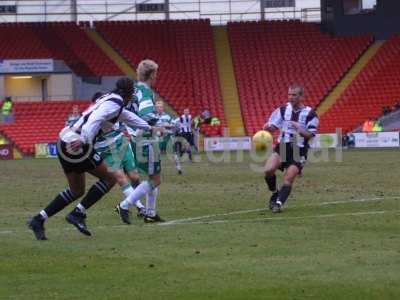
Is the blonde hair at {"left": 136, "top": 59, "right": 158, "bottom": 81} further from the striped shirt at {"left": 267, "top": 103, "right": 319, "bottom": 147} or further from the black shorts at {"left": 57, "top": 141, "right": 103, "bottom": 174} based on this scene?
the striped shirt at {"left": 267, "top": 103, "right": 319, "bottom": 147}

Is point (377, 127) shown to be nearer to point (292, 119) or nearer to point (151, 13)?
point (151, 13)

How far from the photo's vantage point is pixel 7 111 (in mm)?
50531

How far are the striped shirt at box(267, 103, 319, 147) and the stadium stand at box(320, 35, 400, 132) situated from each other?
3371 cm

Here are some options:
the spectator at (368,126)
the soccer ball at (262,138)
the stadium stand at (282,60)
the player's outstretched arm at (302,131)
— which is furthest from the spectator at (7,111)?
the player's outstretched arm at (302,131)

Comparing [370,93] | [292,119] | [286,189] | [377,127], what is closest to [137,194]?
[286,189]

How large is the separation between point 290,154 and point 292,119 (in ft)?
1.92

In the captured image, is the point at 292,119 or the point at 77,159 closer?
the point at 77,159

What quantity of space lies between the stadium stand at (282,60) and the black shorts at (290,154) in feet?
118

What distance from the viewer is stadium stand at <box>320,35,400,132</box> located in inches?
2050

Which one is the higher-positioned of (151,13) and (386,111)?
(151,13)

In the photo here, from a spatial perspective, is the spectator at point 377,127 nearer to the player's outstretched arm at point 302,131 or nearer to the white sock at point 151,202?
the player's outstretched arm at point 302,131

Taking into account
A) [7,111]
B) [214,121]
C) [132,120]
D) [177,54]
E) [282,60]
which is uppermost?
[177,54]

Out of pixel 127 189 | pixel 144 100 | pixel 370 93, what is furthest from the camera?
pixel 370 93

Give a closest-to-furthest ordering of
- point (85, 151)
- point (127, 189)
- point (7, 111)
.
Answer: point (85, 151) < point (127, 189) < point (7, 111)
